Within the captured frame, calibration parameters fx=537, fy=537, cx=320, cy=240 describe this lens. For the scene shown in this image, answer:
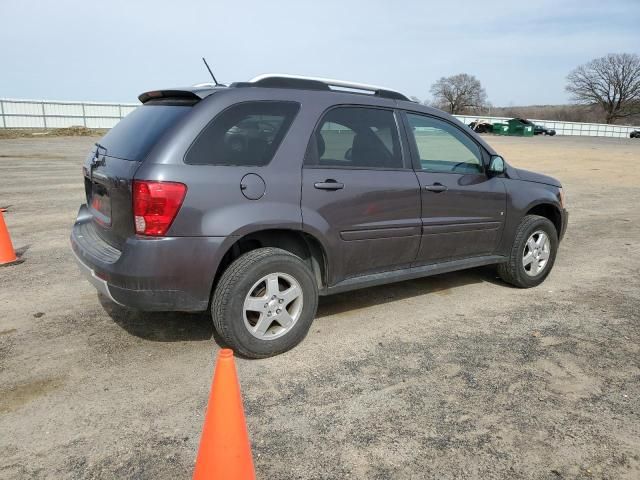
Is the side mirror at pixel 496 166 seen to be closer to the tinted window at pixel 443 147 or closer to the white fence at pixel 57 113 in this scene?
the tinted window at pixel 443 147

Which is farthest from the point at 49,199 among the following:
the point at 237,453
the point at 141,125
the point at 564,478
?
the point at 564,478

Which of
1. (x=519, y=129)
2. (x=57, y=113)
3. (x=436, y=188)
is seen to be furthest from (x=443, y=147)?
(x=519, y=129)

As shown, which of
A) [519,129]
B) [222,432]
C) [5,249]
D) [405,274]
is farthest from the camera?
[519,129]

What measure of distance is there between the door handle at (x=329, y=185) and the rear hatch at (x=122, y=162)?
993mm

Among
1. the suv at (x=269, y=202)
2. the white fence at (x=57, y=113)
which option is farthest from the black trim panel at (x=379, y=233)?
the white fence at (x=57, y=113)

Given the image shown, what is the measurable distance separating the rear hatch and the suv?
15 millimetres

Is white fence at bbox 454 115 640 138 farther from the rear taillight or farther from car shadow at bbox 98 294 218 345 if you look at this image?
the rear taillight

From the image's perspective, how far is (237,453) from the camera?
216cm

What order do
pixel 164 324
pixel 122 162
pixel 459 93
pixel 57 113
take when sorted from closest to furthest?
pixel 122 162, pixel 164 324, pixel 57 113, pixel 459 93

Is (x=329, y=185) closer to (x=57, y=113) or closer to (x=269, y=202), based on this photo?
(x=269, y=202)

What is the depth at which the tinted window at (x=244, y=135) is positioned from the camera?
11.0 ft

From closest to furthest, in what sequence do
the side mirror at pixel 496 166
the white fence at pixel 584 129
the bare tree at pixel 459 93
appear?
1. the side mirror at pixel 496 166
2. the white fence at pixel 584 129
3. the bare tree at pixel 459 93

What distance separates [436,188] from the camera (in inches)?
173

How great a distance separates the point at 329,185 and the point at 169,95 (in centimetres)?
130
